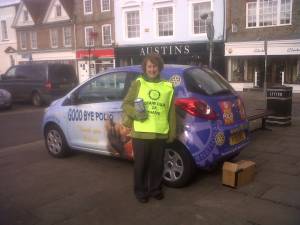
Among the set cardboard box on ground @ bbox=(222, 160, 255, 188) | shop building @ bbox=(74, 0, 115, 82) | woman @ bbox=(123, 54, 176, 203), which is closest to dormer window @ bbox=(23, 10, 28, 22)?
shop building @ bbox=(74, 0, 115, 82)

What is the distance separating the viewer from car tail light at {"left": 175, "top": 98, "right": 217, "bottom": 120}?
505cm

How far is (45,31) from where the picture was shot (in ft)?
120

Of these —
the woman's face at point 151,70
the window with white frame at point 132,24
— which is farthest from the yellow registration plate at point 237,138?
the window with white frame at point 132,24

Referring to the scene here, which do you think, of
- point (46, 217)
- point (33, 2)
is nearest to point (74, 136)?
point (46, 217)

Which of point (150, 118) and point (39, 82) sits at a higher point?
point (150, 118)

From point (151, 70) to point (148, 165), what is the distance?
1.26 m

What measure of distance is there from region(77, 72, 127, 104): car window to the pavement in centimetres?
120

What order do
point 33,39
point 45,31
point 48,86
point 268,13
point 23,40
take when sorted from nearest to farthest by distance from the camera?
point 48,86, point 268,13, point 45,31, point 33,39, point 23,40

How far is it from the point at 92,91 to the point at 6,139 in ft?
13.5

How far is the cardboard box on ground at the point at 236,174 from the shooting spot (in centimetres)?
521

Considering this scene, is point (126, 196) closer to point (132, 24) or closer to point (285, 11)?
point (285, 11)

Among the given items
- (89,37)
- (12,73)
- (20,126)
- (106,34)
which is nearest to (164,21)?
(106,34)

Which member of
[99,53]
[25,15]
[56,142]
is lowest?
[56,142]

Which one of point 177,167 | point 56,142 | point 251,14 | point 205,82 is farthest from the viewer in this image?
point 251,14
